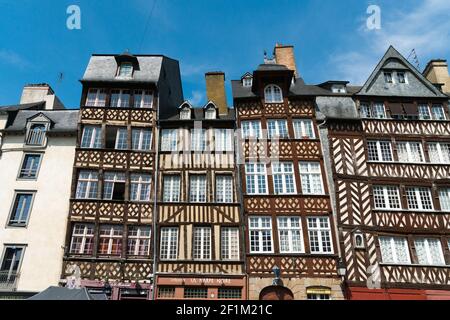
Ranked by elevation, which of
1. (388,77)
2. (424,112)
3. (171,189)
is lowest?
(171,189)

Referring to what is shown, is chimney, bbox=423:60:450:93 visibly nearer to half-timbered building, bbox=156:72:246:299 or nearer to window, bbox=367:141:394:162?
window, bbox=367:141:394:162

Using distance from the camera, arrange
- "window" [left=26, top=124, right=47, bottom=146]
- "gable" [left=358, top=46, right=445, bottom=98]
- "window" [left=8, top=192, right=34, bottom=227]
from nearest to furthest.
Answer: "window" [left=8, top=192, right=34, bottom=227], "window" [left=26, top=124, right=47, bottom=146], "gable" [left=358, top=46, right=445, bottom=98]

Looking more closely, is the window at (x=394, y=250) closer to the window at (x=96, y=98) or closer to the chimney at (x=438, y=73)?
the chimney at (x=438, y=73)

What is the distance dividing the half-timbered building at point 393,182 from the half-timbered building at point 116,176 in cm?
795

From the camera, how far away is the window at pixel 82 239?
48.9 ft

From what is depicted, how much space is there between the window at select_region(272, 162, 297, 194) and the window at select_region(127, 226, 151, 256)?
5.69m

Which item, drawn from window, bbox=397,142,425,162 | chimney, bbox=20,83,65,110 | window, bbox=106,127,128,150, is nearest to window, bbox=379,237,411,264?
window, bbox=397,142,425,162

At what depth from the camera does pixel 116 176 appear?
1628 centimetres

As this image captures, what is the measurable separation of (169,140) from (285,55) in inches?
330

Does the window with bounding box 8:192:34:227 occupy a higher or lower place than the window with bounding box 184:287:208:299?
higher

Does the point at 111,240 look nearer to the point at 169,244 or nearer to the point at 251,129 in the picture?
the point at 169,244

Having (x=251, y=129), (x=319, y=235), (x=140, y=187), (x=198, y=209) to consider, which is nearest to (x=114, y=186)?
(x=140, y=187)

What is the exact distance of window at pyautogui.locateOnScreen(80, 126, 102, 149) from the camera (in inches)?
663

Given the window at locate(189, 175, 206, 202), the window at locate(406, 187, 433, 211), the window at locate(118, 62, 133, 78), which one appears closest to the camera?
the window at locate(406, 187, 433, 211)
